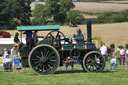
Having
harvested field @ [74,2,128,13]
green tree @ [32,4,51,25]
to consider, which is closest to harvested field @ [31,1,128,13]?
harvested field @ [74,2,128,13]

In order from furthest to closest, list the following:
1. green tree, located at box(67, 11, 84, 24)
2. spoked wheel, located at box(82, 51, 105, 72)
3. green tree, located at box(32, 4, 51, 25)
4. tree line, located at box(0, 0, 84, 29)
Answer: green tree, located at box(32, 4, 51, 25) → green tree, located at box(67, 11, 84, 24) → tree line, located at box(0, 0, 84, 29) → spoked wheel, located at box(82, 51, 105, 72)

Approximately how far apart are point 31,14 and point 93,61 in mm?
57799

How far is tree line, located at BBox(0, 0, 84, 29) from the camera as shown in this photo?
6550 centimetres

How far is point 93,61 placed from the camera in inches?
572

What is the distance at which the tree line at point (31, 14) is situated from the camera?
215 ft

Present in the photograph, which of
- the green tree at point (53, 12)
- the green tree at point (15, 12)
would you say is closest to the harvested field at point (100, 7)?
the green tree at point (53, 12)

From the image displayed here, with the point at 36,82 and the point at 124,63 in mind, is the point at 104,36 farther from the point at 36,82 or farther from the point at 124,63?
the point at 36,82

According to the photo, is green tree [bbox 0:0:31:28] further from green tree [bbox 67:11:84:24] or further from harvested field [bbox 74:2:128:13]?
harvested field [bbox 74:2:128:13]

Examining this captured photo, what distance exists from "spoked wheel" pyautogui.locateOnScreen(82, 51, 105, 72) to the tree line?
158ft

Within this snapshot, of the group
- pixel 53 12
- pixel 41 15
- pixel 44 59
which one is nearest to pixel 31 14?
pixel 41 15

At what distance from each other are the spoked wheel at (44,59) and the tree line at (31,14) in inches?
1897

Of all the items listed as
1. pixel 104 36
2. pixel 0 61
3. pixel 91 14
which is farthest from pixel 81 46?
pixel 91 14

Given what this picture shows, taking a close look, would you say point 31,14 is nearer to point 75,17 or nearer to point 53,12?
point 53,12

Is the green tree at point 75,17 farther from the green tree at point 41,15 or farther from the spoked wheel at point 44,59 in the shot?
the spoked wheel at point 44,59
